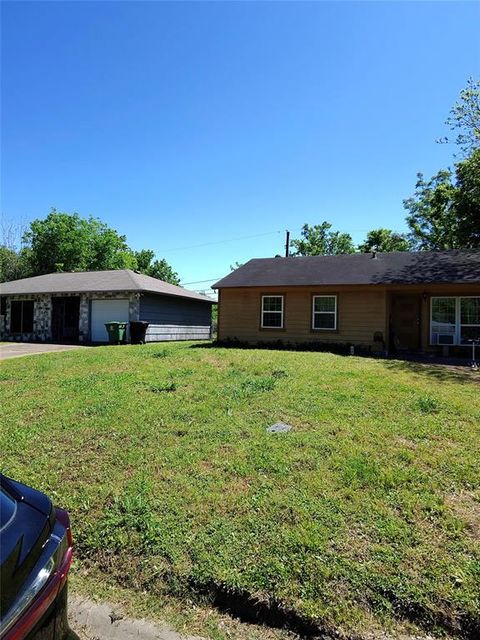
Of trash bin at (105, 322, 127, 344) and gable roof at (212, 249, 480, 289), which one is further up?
gable roof at (212, 249, 480, 289)

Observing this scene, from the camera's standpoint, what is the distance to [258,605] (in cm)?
284

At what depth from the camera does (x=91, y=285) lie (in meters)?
21.6

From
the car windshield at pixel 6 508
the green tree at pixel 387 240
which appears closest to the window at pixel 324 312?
the car windshield at pixel 6 508

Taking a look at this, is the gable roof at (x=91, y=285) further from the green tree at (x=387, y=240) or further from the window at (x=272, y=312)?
the green tree at (x=387, y=240)

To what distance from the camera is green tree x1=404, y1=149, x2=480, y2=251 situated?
22.7 meters

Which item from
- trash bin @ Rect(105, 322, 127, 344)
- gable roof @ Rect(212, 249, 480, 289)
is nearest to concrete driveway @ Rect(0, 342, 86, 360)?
trash bin @ Rect(105, 322, 127, 344)

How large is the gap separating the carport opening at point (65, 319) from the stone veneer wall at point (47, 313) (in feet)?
0.82

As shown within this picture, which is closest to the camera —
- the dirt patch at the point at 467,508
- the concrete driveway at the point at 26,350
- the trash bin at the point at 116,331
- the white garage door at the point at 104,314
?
the dirt patch at the point at 467,508

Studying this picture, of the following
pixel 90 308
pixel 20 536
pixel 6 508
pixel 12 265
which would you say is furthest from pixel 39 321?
pixel 20 536

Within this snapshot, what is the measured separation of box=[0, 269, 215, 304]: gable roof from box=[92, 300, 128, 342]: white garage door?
811 mm

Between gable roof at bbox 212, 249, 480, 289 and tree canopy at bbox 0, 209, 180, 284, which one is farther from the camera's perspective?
tree canopy at bbox 0, 209, 180, 284

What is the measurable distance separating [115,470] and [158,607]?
5.84 ft

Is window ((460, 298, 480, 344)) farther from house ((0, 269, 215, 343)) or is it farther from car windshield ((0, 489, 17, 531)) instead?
car windshield ((0, 489, 17, 531))

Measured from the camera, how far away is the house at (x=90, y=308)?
2042 centimetres
